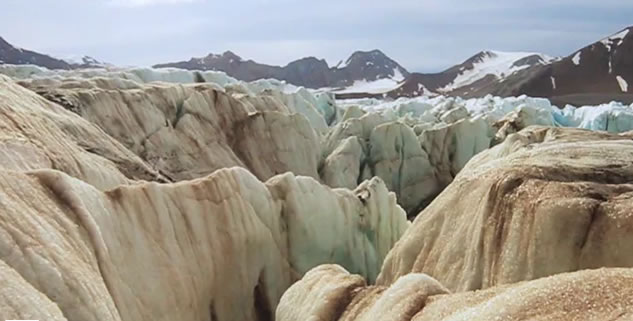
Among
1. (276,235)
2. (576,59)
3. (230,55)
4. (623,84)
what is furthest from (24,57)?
(276,235)

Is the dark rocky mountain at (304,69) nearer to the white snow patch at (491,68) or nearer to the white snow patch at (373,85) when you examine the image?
the white snow patch at (373,85)

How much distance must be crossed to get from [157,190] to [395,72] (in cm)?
12606

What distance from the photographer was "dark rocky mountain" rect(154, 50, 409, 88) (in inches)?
4026

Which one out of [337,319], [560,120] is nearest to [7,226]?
[337,319]

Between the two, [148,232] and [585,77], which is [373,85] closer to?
[585,77]

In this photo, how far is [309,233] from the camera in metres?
8.27

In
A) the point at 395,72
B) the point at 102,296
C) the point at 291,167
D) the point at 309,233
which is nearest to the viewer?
the point at 102,296

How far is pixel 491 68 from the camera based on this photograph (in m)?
115

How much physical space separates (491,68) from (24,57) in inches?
2867

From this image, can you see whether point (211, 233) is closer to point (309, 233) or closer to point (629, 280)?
point (309, 233)

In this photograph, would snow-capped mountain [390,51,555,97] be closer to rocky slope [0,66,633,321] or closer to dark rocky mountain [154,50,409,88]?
dark rocky mountain [154,50,409,88]

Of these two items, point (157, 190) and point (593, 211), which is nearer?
point (593, 211)

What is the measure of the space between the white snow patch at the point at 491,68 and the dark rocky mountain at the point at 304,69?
16.8 m

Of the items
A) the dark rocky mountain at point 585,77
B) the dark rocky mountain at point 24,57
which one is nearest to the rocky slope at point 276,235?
the dark rocky mountain at point 585,77
